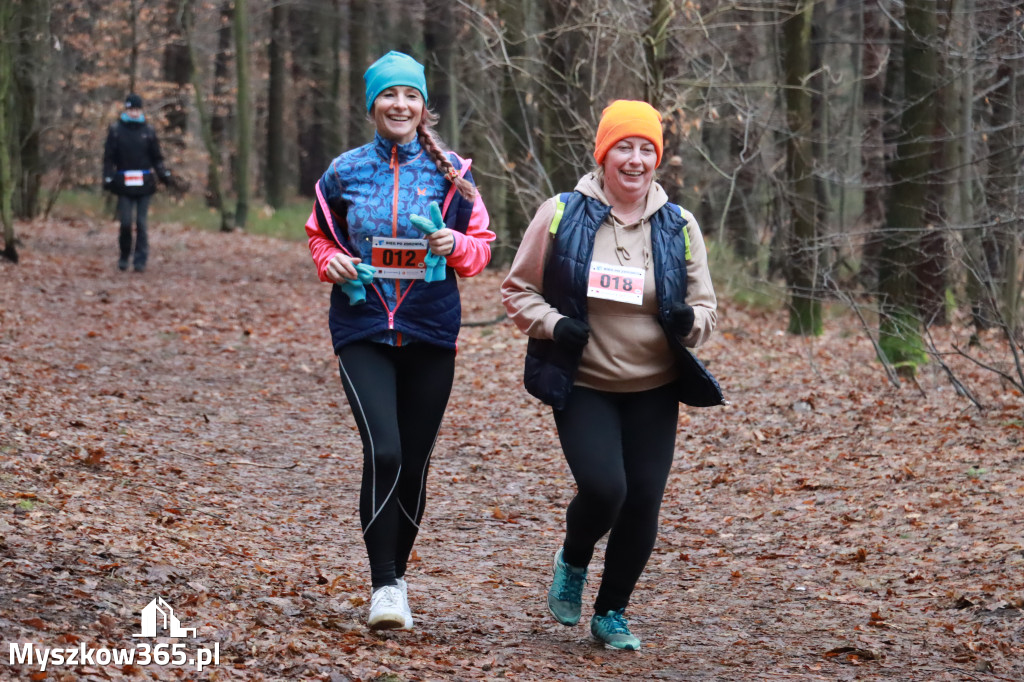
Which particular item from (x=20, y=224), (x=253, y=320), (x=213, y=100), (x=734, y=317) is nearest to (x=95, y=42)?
(x=213, y=100)

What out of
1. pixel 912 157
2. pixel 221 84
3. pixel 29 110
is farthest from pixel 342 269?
pixel 221 84

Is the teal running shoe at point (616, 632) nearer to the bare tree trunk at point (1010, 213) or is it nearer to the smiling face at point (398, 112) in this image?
the smiling face at point (398, 112)

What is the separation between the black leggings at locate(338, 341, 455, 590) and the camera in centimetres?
454

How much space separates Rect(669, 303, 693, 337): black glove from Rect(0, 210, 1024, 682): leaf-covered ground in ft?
4.42

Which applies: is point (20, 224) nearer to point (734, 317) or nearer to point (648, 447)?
point (734, 317)

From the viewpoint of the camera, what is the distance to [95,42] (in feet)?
92.7

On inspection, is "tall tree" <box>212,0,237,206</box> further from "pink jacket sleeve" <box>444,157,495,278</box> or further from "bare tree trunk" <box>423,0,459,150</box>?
"pink jacket sleeve" <box>444,157,495,278</box>

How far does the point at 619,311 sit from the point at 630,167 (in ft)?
1.90

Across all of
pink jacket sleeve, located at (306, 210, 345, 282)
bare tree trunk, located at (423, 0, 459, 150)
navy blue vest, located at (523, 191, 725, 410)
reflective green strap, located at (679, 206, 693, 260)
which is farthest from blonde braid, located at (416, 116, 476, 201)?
bare tree trunk, located at (423, 0, 459, 150)

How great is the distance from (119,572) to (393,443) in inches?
51.3

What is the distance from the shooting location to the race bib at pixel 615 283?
4.56 meters

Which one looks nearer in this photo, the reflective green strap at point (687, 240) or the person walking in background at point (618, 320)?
the person walking in background at point (618, 320)

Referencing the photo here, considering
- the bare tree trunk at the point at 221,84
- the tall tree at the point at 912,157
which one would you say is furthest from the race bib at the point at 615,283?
the bare tree trunk at the point at 221,84

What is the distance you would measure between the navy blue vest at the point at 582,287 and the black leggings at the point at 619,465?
10 cm
